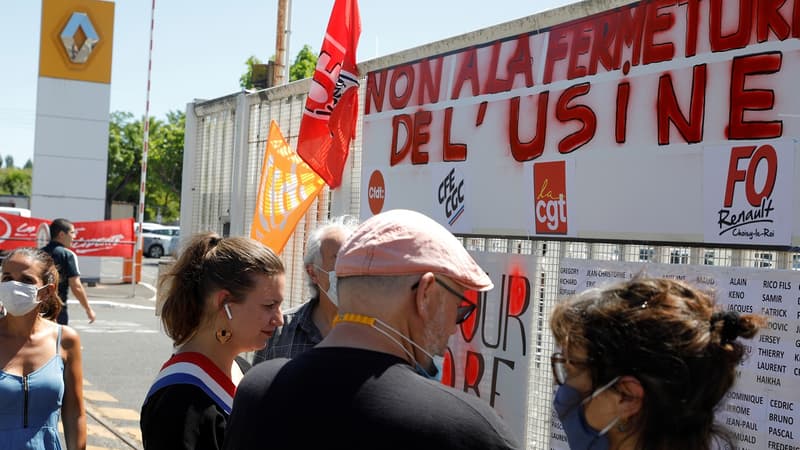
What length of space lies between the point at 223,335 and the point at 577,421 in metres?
1.38

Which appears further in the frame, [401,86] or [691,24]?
[401,86]

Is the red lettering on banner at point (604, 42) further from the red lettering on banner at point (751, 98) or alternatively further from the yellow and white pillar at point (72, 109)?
the yellow and white pillar at point (72, 109)

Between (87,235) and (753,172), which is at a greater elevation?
(753,172)

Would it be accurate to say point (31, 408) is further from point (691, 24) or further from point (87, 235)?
point (87, 235)

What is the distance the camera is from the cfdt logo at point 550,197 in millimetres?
4164

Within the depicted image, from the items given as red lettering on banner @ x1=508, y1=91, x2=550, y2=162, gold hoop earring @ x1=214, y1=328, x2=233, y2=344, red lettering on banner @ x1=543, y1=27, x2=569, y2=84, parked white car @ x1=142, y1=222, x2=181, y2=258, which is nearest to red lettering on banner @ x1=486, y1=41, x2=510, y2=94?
red lettering on banner @ x1=508, y1=91, x2=550, y2=162

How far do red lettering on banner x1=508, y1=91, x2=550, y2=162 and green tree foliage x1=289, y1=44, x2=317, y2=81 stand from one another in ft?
70.9

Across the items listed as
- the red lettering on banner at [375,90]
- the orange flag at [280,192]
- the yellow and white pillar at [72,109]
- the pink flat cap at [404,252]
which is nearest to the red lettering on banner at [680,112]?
the pink flat cap at [404,252]

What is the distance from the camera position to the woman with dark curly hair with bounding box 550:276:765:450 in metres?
1.80

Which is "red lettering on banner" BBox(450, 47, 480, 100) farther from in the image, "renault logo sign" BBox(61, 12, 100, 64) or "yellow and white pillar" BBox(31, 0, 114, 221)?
"renault logo sign" BBox(61, 12, 100, 64)

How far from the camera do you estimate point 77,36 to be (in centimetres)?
2416

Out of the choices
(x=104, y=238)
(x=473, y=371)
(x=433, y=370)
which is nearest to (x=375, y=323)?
(x=433, y=370)

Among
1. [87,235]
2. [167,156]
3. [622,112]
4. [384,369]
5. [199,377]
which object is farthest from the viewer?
[167,156]

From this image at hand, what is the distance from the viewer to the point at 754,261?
3.42 meters
